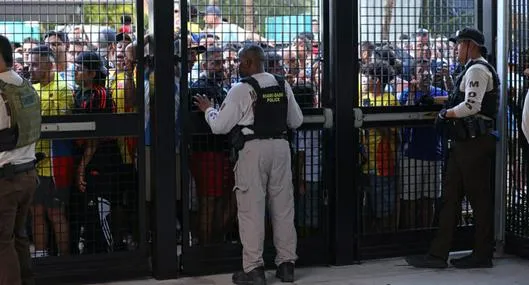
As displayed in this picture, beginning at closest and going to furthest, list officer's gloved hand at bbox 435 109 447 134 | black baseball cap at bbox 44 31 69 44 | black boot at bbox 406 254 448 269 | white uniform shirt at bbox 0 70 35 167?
white uniform shirt at bbox 0 70 35 167 → black baseball cap at bbox 44 31 69 44 → officer's gloved hand at bbox 435 109 447 134 → black boot at bbox 406 254 448 269

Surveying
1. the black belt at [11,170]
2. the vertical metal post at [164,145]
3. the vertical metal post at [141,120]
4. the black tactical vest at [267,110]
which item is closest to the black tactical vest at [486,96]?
the black tactical vest at [267,110]

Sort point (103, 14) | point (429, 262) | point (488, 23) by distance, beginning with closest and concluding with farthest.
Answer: point (103, 14)
point (429, 262)
point (488, 23)

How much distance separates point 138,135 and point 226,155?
72 cm

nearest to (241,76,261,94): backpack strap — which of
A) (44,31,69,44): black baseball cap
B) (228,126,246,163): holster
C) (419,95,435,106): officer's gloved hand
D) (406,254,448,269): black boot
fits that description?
(228,126,246,163): holster

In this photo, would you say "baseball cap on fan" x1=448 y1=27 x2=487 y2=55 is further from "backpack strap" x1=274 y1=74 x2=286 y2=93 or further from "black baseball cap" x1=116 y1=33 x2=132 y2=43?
"black baseball cap" x1=116 y1=33 x2=132 y2=43

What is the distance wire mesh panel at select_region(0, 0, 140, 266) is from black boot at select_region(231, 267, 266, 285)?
0.84 meters

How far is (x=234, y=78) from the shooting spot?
6648mm

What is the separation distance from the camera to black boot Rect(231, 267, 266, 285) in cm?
636

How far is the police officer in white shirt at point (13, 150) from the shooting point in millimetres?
5383

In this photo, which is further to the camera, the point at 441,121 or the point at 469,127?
the point at 441,121

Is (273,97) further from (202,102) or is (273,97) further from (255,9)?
(255,9)

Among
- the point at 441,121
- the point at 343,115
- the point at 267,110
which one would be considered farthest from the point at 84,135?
the point at 441,121

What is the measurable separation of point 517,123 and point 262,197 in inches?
95.1

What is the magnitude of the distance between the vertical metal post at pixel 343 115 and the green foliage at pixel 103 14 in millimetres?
1669
